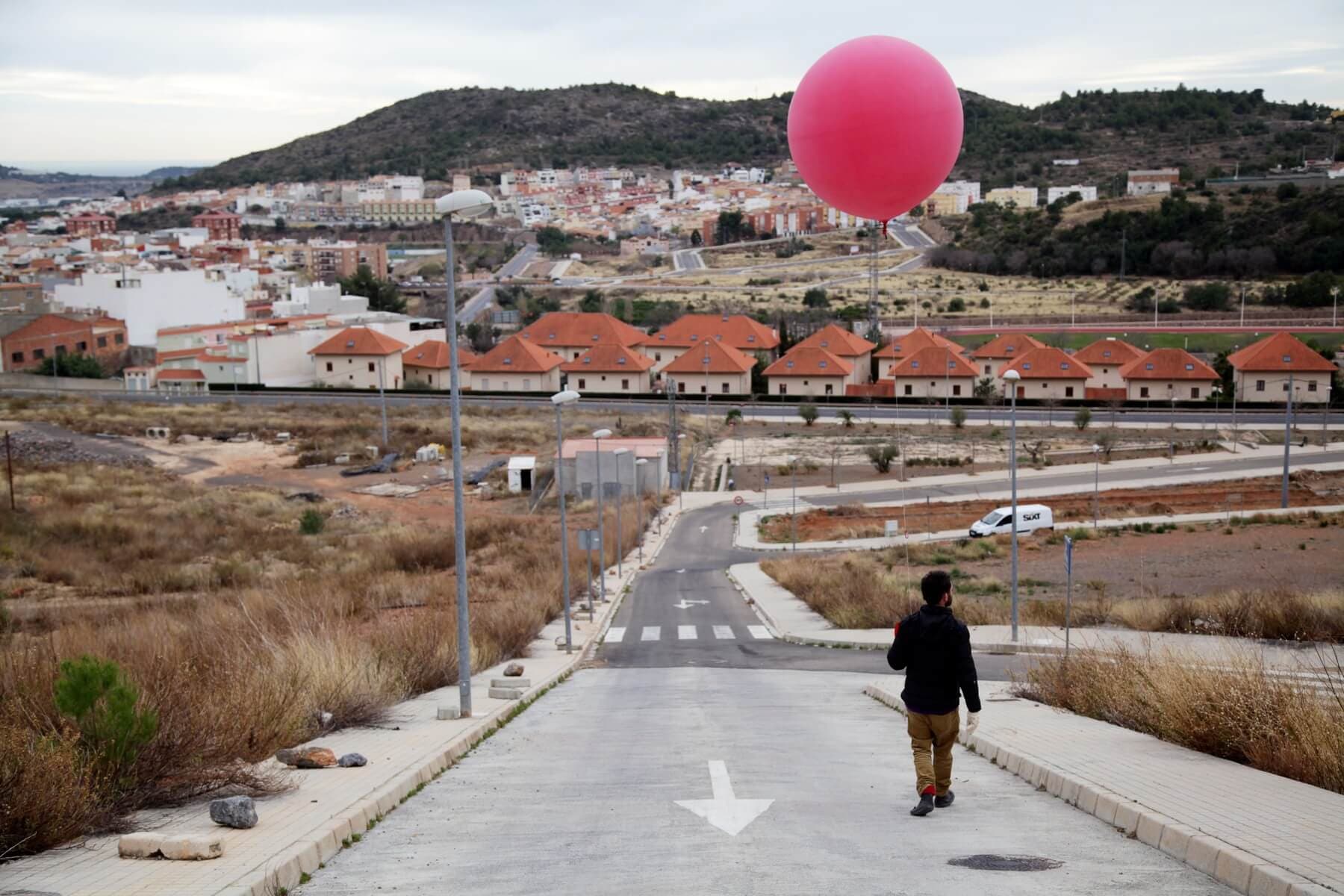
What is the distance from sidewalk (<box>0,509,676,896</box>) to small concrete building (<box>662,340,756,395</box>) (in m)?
73.5

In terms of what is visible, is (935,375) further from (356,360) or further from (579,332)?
(356,360)

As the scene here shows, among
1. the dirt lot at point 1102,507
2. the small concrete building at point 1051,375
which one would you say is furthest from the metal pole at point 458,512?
the small concrete building at point 1051,375

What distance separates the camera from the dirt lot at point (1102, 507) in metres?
47.5

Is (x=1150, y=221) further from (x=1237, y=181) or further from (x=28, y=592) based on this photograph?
(x=28, y=592)

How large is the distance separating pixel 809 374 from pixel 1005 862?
260 feet

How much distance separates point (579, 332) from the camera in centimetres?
9988

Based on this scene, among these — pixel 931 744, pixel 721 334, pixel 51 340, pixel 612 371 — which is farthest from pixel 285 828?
pixel 51 340

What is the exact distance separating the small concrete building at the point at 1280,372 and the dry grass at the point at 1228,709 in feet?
223

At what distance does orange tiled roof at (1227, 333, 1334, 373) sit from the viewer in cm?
7425

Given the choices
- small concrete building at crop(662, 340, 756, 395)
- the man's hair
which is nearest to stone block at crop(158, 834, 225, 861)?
the man's hair

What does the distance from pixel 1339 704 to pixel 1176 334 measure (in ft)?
312

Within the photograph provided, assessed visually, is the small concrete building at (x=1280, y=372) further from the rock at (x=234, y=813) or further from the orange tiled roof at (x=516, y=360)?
the rock at (x=234, y=813)

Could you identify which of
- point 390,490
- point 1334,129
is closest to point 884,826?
point 390,490

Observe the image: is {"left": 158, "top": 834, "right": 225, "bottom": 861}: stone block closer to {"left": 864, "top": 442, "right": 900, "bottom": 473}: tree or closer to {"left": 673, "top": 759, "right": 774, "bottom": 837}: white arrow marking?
{"left": 673, "top": 759, "right": 774, "bottom": 837}: white arrow marking
